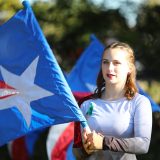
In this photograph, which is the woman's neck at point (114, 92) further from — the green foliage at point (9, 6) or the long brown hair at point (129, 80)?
the green foliage at point (9, 6)

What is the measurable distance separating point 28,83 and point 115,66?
0.86 metres

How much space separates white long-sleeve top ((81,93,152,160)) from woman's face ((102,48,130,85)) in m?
0.12

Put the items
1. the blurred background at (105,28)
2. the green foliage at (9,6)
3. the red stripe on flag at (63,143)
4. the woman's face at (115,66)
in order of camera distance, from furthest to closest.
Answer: the blurred background at (105,28)
the green foliage at (9,6)
the red stripe on flag at (63,143)
the woman's face at (115,66)

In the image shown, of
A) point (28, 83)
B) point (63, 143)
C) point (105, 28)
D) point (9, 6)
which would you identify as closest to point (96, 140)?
point (28, 83)

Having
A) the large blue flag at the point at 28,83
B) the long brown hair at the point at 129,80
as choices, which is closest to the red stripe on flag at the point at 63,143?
the large blue flag at the point at 28,83

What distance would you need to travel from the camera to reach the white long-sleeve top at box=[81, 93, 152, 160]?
4.18 metres

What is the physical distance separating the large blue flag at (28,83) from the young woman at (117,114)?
0.33 meters

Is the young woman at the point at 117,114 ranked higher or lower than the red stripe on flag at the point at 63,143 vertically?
higher

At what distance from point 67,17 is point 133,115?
37.2ft

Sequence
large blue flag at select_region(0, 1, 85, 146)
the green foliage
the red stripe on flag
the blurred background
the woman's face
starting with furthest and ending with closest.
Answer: the blurred background
the green foliage
the red stripe on flag
large blue flag at select_region(0, 1, 85, 146)
the woman's face

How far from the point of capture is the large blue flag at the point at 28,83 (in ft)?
15.7

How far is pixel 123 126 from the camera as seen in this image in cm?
421

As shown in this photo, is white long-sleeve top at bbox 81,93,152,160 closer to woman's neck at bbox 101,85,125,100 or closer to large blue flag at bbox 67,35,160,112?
woman's neck at bbox 101,85,125,100

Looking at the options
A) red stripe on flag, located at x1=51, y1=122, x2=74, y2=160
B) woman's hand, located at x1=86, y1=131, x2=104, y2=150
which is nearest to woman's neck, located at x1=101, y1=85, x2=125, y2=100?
woman's hand, located at x1=86, y1=131, x2=104, y2=150
